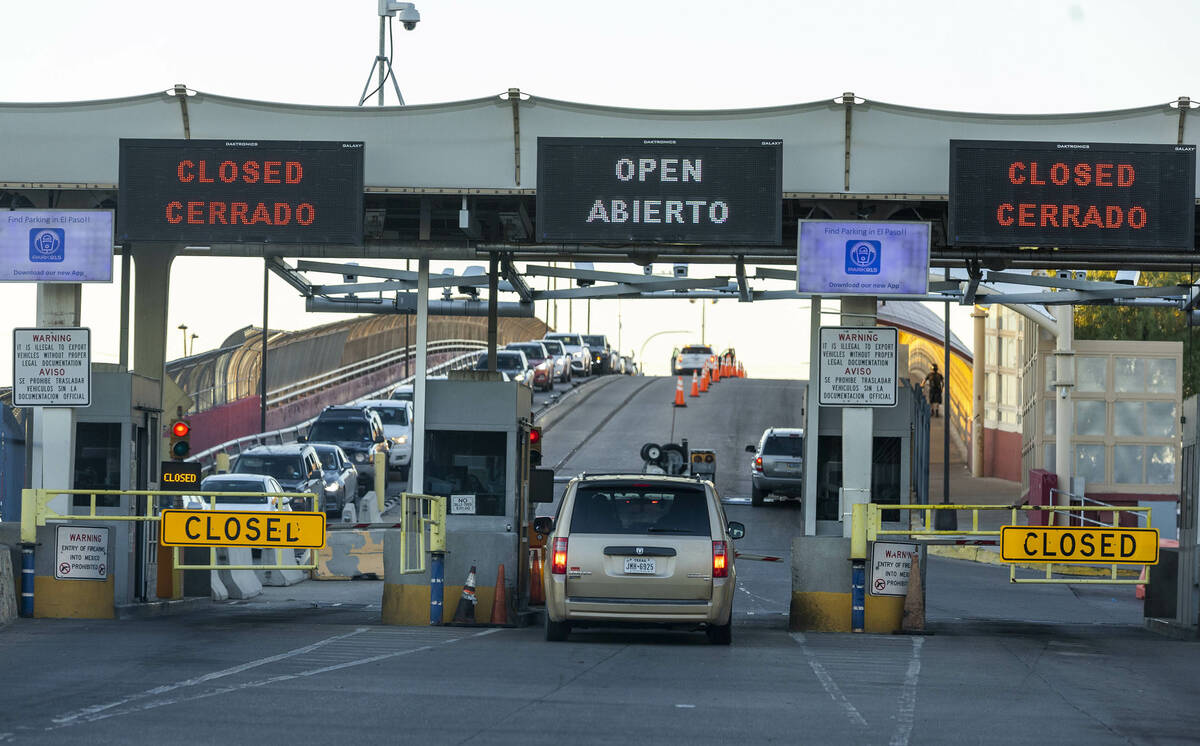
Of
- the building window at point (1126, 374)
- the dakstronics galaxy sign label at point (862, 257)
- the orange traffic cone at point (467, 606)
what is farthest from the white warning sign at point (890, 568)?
the building window at point (1126, 374)

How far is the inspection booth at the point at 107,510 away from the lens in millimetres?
18141

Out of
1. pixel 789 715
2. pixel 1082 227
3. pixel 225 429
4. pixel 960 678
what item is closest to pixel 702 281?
pixel 1082 227

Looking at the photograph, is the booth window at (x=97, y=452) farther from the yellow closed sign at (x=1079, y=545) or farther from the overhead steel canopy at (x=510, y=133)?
the yellow closed sign at (x=1079, y=545)

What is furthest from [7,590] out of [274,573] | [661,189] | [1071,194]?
[274,573]

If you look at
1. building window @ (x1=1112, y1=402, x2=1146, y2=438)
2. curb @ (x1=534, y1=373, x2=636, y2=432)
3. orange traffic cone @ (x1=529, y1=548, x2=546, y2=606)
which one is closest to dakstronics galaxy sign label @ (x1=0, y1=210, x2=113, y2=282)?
orange traffic cone @ (x1=529, y1=548, x2=546, y2=606)

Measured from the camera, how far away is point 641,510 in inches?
616

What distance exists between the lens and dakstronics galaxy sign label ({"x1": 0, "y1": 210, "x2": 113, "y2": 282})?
61.3 feet

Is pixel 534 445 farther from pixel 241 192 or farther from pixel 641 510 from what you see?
pixel 641 510

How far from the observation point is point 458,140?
741 inches

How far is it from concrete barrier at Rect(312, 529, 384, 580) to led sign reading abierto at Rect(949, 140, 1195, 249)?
15445mm

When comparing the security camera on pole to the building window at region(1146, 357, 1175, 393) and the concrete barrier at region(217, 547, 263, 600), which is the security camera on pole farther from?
the building window at region(1146, 357, 1175, 393)

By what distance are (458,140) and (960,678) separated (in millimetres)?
8541

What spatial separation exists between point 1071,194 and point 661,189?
432 centimetres

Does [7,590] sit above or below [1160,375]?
below
